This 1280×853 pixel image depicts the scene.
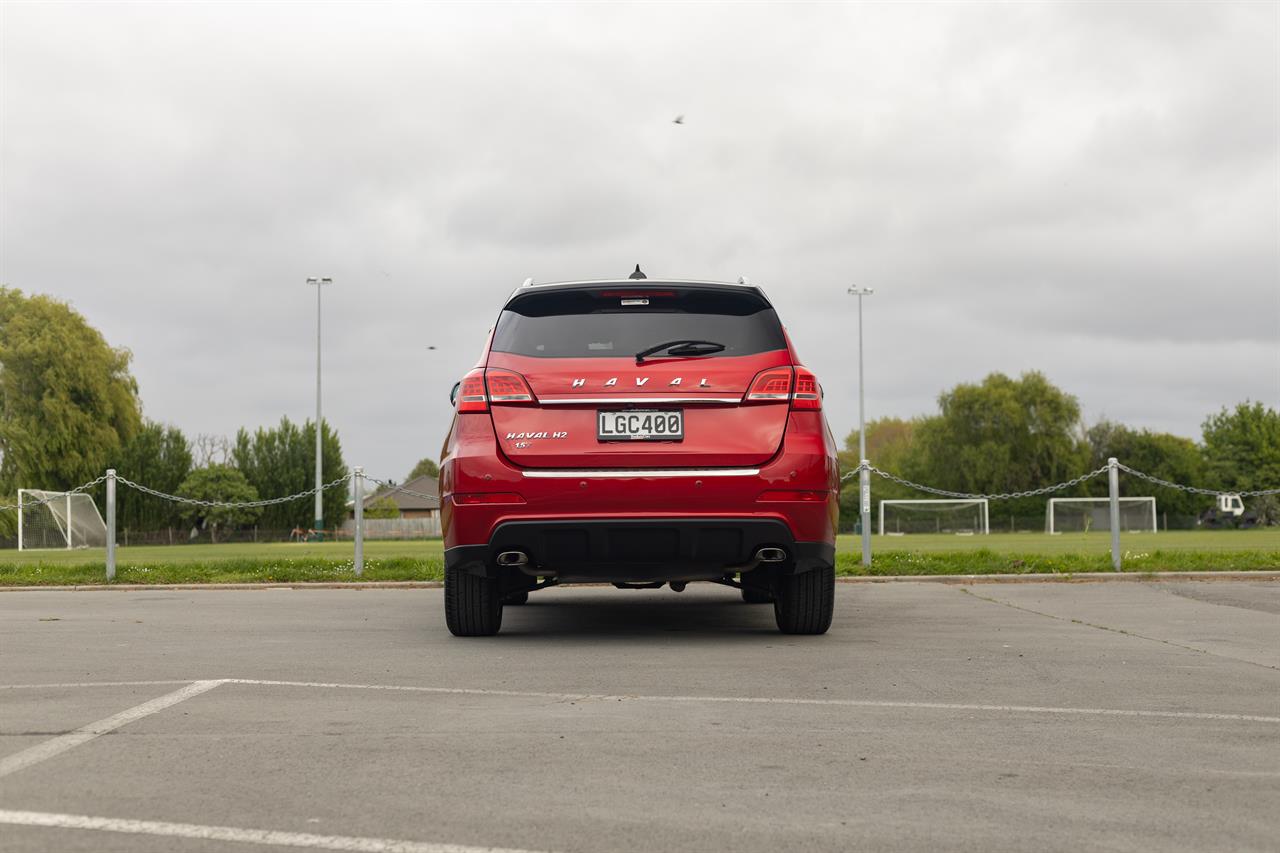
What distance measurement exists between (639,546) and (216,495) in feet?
258

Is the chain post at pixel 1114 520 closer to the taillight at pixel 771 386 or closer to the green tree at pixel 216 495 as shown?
the taillight at pixel 771 386

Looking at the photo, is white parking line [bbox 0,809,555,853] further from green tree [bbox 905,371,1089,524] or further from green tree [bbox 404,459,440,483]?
green tree [bbox 404,459,440,483]

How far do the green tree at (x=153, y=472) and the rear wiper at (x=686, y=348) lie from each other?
74402 mm

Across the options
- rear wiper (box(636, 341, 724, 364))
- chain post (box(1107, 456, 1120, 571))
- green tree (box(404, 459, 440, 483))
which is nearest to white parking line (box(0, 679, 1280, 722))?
rear wiper (box(636, 341, 724, 364))

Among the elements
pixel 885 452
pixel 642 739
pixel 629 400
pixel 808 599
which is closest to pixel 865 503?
pixel 808 599

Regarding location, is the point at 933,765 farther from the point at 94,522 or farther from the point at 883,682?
the point at 94,522

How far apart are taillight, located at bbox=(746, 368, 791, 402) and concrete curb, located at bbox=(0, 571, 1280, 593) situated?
700 centimetres

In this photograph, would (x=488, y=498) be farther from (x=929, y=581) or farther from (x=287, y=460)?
(x=287, y=460)

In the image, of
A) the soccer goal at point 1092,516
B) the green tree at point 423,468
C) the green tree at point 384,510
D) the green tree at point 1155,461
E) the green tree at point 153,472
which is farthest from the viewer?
the green tree at point 423,468

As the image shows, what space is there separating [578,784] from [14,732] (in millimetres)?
2218

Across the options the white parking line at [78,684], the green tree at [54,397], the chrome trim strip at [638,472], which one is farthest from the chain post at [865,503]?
the green tree at [54,397]

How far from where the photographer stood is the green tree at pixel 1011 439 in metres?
86.1

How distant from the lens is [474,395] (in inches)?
284

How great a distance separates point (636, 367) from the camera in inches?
282
